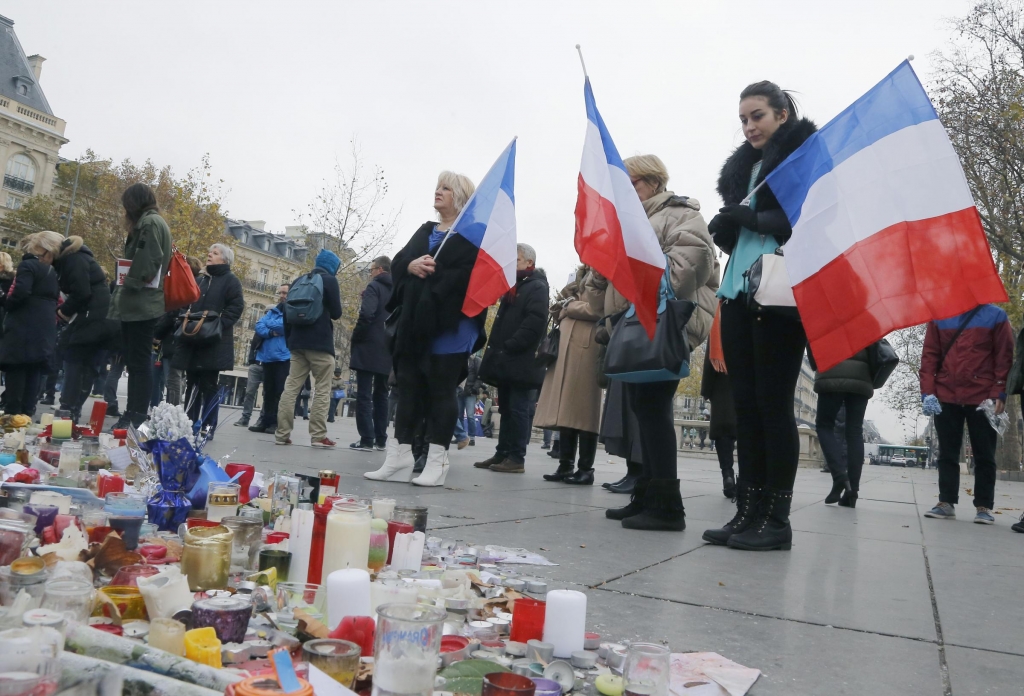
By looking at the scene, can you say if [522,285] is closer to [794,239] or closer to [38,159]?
[794,239]

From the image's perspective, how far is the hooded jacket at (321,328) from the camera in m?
7.91

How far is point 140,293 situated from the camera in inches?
260

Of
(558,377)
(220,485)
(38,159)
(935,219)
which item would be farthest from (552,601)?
(38,159)

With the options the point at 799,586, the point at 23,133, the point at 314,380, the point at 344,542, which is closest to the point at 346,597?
the point at 344,542

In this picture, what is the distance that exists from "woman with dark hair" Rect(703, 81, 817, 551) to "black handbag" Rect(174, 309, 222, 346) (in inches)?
204

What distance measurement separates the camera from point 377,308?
324 inches

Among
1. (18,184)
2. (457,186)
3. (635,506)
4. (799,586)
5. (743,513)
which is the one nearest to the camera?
(799,586)

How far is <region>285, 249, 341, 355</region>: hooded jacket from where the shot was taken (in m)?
7.91

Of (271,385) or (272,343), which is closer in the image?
(272,343)

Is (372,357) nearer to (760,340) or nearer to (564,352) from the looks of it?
(564,352)

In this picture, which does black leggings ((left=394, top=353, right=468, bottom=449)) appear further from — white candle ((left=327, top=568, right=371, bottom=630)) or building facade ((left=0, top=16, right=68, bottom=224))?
building facade ((left=0, top=16, right=68, bottom=224))

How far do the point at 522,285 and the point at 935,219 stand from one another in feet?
13.6

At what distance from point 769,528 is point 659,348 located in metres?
0.95

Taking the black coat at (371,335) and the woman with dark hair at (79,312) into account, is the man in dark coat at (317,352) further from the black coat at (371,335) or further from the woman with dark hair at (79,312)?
the woman with dark hair at (79,312)
